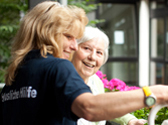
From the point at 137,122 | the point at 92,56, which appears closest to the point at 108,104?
the point at 137,122

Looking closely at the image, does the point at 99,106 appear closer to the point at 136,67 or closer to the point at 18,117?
the point at 18,117

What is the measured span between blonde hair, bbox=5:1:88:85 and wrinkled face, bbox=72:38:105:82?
0.83 m

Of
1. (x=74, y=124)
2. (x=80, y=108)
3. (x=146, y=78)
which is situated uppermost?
(x=80, y=108)

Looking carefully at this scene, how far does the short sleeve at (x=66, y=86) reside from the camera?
0.95 metres

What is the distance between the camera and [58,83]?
980mm

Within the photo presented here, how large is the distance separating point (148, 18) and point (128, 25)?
0.59 metres

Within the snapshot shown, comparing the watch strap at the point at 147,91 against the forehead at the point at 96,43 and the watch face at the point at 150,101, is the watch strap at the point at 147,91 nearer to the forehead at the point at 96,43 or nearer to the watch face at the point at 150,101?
the watch face at the point at 150,101

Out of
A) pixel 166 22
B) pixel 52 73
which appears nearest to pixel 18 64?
pixel 52 73

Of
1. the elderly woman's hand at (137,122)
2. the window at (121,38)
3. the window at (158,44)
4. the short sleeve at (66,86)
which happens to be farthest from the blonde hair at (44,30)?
the window at (158,44)

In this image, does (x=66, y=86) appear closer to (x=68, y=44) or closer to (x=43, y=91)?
(x=43, y=91)

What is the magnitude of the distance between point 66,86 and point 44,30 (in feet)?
0.99

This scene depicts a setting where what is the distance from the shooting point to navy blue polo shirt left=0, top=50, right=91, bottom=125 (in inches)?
38.0

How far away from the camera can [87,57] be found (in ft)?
6.79

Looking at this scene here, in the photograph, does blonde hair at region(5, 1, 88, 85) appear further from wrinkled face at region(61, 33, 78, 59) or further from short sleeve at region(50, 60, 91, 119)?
short sleeve at region(50, 60, 91, 119)
